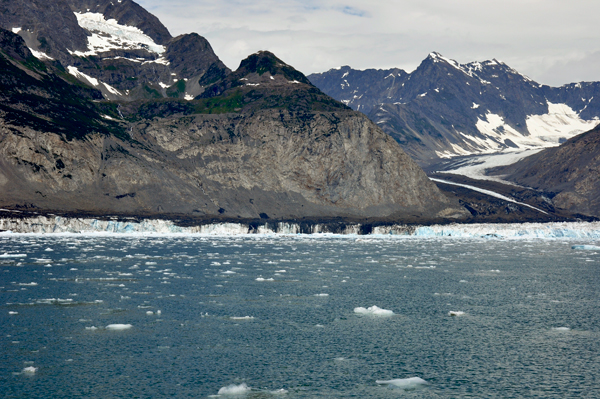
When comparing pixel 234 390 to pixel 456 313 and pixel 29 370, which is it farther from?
pixel 456 313

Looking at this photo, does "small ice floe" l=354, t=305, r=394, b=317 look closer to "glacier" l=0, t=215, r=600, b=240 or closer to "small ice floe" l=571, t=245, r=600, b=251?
"small ice floe" l=571, t=245, r=600, b=251

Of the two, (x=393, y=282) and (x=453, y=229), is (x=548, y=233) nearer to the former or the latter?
(x=453, y=229)

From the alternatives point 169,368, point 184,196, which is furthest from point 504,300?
point 184,196

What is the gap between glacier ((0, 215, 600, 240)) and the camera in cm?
14910

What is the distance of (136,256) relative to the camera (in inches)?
3374

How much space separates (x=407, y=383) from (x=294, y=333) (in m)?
11.4

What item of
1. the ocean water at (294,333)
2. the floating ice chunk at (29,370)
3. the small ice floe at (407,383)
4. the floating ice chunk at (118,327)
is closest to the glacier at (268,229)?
the ocean water at (294,333)

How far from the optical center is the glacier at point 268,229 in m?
149

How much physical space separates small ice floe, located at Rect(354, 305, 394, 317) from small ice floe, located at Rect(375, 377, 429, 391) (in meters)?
15.2

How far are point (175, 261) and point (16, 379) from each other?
53.2 m

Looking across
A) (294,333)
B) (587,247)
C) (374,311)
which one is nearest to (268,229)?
(587,247)

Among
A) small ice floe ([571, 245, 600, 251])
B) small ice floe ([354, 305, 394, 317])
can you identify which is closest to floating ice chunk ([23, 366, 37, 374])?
small ice floe ([354, 305, 394, 317])

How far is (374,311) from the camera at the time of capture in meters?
44.4

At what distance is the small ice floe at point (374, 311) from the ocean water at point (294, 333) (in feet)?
0.54
